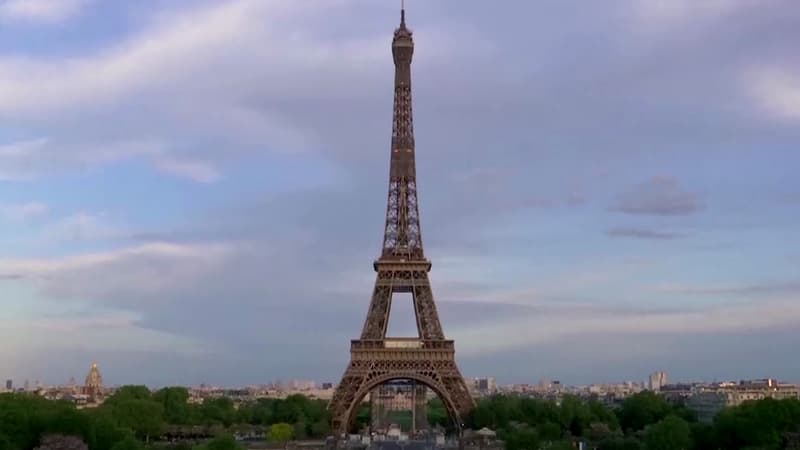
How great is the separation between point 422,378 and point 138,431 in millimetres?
16186

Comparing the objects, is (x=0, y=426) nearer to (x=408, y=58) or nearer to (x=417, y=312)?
(x=417, y=312)

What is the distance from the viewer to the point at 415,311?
6119cm

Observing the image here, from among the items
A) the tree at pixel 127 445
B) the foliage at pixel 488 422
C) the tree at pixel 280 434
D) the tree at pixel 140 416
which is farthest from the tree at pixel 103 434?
the tree at pixel 280 434

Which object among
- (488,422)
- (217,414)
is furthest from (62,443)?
(217,414)

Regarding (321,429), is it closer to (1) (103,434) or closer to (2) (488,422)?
(2) (488,422)

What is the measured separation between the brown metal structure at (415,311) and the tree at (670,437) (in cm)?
1550

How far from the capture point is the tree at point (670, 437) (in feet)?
148

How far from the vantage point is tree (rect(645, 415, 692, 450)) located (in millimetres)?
45000

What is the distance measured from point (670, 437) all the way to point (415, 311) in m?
19.4

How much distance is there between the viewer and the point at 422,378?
196 ft

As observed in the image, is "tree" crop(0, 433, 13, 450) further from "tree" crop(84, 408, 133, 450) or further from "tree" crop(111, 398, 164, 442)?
"tree" crop(111, 398, 164, 442)

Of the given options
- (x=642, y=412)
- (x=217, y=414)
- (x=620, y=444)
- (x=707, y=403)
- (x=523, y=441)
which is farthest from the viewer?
(x=707, y=403)

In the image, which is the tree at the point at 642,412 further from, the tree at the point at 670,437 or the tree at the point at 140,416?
the tree at the point at 140,416

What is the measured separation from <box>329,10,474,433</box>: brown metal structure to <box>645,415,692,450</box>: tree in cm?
1550
